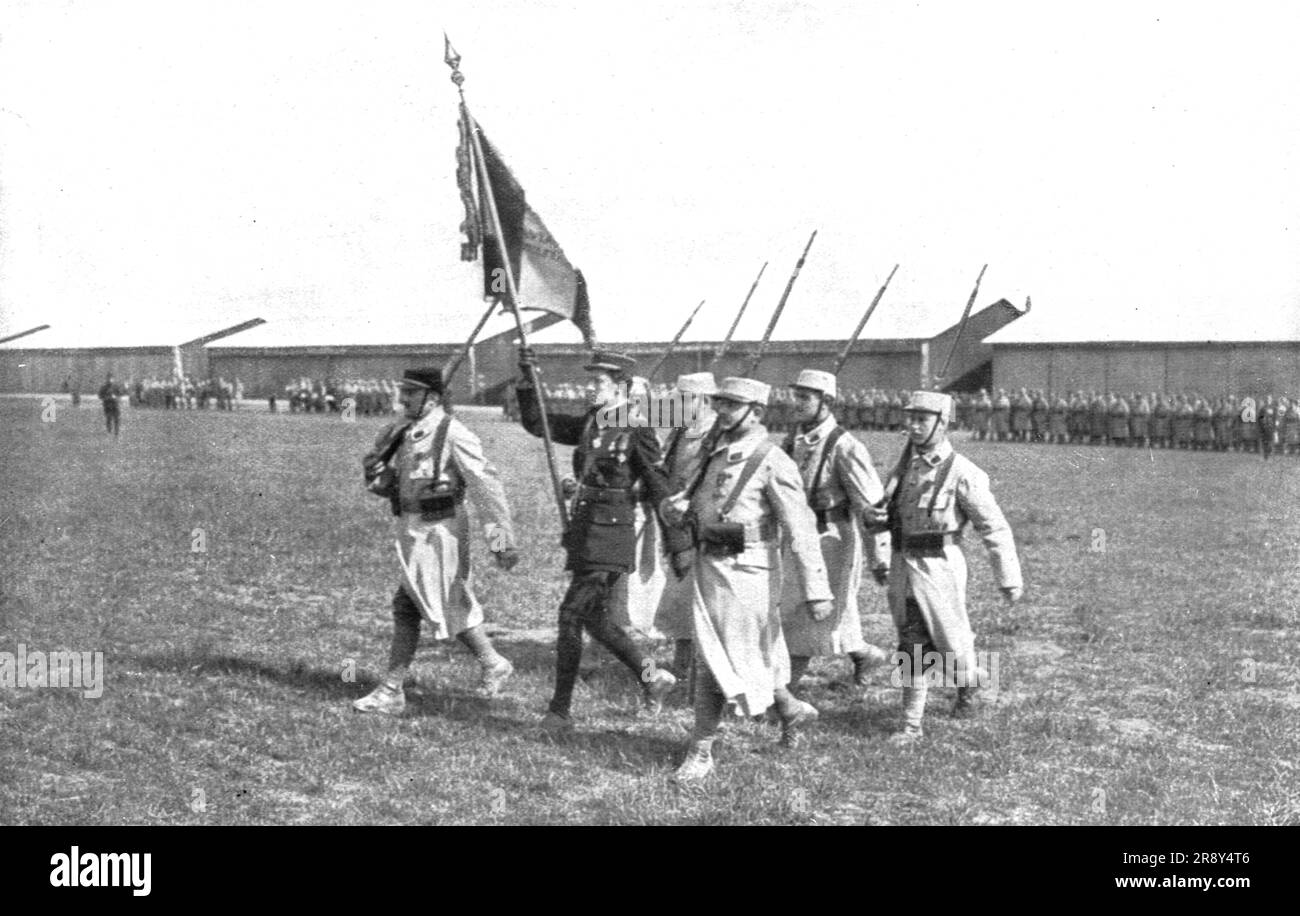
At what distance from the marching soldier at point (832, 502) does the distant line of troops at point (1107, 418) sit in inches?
729

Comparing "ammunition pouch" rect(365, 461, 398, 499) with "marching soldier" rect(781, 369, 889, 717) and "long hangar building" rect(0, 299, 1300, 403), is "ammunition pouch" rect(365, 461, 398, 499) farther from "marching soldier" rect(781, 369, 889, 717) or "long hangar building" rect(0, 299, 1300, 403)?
"long hangar building" rect(0, 299, 1300, 403)

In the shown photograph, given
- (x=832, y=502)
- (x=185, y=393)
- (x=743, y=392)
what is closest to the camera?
Result: (x=743, y=392)

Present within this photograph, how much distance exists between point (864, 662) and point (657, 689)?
1473 mm

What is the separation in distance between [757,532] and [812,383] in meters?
1.82

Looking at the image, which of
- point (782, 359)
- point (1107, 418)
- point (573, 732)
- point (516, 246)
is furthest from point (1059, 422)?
point (573, 732)

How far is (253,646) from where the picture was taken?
9086 mm

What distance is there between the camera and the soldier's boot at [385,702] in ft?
24.4

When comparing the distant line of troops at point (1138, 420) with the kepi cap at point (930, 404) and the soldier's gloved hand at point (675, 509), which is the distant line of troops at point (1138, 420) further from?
the soldier's gloved hand at point (675, 509)

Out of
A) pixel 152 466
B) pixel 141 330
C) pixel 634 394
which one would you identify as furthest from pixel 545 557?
pixel 141 330

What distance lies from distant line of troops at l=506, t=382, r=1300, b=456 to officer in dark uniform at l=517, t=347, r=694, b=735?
19098 millimetres

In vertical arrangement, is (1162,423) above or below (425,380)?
below

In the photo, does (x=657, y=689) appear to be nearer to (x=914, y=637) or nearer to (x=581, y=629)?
(x=581, y=629)

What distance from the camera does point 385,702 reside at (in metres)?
7.45

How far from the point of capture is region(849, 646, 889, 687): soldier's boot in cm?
825
